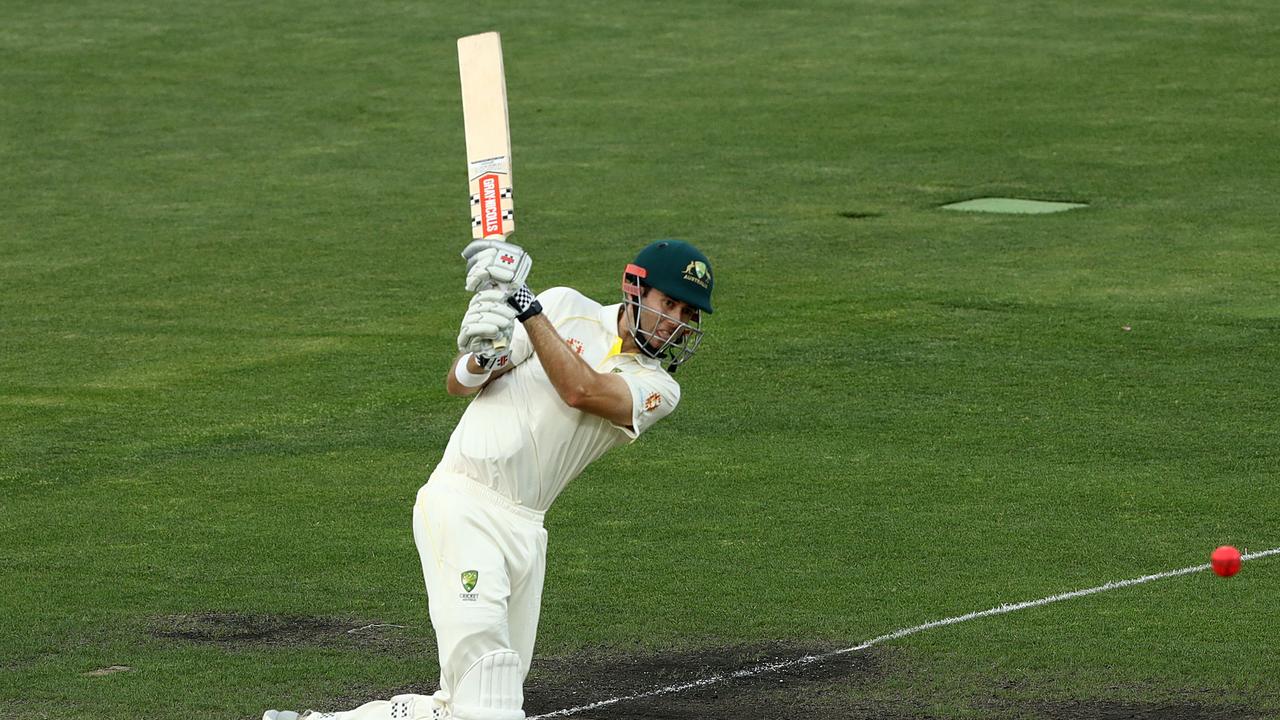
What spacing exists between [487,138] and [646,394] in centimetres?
130

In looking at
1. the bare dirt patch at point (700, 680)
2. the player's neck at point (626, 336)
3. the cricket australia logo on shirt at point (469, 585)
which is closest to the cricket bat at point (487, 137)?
the player's neck at point (626, 336)

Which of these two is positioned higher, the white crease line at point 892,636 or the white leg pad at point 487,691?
the white leg pad at point 487,691

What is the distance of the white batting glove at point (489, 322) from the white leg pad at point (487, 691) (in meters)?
1.05

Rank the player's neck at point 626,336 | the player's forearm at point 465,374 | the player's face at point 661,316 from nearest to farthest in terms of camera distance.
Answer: the player's forearm at point 465,374 < the player's face at point 661,316 < the player's neck at point 626,336

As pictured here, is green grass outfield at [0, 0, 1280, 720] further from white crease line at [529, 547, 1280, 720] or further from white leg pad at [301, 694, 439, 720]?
white leg pad at [301, 694, 439, 720]

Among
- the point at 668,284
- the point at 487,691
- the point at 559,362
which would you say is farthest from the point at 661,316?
the point at 487,691

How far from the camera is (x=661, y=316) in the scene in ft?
22.6

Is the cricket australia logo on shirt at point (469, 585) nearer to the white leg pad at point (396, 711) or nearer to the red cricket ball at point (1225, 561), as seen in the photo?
the white leg pad at point (396, 711)

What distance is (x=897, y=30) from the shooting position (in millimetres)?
29094

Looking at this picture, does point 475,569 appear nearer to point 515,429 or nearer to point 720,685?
point 515,429

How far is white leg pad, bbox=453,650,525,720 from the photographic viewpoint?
655cm

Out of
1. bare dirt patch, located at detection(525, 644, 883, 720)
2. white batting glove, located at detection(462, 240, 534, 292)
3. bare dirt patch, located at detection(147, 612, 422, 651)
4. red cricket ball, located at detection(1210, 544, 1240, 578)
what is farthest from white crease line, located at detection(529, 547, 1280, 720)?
white batting glove, located at detection(462, 240, 534, 292)

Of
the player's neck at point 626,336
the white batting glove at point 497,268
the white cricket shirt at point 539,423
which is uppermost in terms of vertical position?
the white batting glove at point 497,268

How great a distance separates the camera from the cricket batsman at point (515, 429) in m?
6.57
